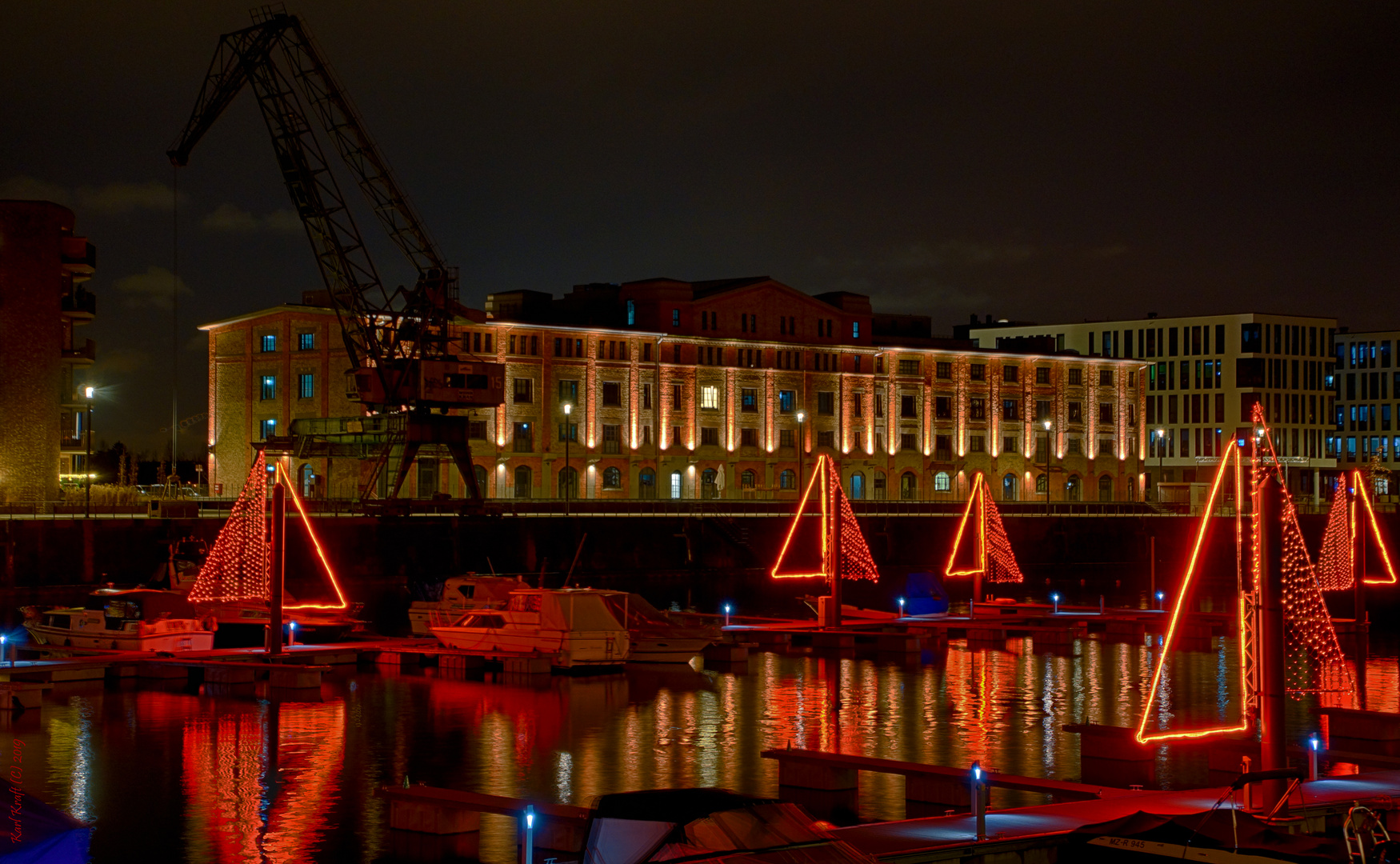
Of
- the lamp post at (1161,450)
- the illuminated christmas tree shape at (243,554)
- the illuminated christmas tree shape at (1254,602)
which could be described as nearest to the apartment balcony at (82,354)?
the illuminated christmas tree shape at (243,554)

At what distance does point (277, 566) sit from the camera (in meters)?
43.0

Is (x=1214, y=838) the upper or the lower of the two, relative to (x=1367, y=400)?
lower

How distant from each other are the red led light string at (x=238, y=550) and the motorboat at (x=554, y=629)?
24.4ft

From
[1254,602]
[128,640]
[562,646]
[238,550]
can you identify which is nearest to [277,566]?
[128,640]

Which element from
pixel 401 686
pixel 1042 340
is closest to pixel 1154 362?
pixel 1042 340

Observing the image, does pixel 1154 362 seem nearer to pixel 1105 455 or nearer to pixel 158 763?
pixel 1105 455

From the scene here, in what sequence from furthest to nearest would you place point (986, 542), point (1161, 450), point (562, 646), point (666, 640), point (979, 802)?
point (1161, 450), point (986, 542), point (666, 640), point (562, 646), point (979, 802)

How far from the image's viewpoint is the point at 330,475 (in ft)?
335

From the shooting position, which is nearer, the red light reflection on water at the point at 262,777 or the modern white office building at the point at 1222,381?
the red light reflection on water at the point at 262,777

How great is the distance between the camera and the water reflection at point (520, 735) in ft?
87.0

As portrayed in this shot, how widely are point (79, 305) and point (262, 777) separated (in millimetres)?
73500

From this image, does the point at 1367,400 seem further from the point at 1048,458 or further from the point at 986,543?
the point at 986,543

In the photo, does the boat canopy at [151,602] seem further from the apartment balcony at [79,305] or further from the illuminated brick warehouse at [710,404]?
the apartment balcony at [79,305]

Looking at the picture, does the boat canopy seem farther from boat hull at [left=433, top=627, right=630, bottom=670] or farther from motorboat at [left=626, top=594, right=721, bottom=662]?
motorboat at [left=626, top=594, right=721, bottom=662]
